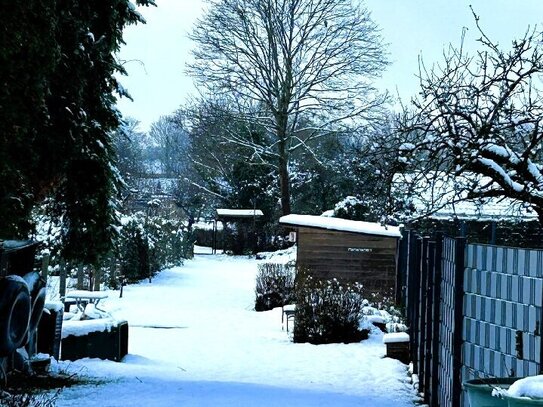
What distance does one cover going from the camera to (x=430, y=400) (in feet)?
23.3

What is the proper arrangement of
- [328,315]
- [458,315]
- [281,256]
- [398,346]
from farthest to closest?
[281,256] → [328,315] → [398,346] → [458,315]

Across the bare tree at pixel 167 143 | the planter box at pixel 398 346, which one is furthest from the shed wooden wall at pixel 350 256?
the bare tree at pixel 167 143

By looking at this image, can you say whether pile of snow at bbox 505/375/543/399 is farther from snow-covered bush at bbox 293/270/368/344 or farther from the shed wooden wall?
the shed wooden wall

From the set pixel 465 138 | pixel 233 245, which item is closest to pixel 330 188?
pixel 233 245

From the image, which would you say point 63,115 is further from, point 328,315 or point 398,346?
point 328,315

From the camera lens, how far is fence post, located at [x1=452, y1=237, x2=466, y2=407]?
536cm

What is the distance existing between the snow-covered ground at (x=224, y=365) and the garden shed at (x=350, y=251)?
5.45 feet

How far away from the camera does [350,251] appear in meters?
18.0

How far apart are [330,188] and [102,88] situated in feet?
83.0

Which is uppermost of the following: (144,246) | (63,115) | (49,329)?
(63,115)

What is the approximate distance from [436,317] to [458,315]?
1.26 m

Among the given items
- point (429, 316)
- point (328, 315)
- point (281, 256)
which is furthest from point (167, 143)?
point (429, 316)

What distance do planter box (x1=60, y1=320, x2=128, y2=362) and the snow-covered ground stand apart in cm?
27

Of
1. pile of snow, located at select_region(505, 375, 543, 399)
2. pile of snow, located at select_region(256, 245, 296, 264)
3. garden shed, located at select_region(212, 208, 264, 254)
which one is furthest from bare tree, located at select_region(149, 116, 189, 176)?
pile of snow, located at select_region(505, 375, 543, 399)
